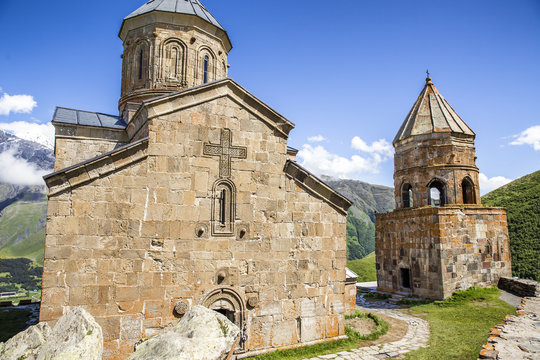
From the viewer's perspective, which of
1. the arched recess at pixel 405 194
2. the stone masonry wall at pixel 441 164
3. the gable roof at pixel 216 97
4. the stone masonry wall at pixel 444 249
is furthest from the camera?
the arched recess at pixel 405 194

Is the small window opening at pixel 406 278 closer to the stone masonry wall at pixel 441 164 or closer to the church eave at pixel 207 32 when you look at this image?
the stone masonry wall at pixel 441 164

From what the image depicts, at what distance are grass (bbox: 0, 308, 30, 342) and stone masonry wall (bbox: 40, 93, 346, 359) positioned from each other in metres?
3.03

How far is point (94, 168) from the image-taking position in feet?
17.6

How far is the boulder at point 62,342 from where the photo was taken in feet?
12.6

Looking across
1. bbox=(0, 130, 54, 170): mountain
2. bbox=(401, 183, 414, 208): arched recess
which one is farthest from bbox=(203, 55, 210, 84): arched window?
bbox=(0, 130, 54, 170): mountain

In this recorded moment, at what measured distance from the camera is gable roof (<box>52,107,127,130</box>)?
26.3ft

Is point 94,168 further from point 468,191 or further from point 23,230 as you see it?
point 23,230

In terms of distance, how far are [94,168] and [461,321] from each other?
9.09 metres

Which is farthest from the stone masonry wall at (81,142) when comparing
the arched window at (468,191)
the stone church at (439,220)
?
the arched window at (468,191)

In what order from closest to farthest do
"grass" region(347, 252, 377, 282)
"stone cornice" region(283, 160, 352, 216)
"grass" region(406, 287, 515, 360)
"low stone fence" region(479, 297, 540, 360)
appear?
"low stone fence" region(479, 297, 540, 360), "grass" region(406, 287, 515, 360), "stone cornice" region(283, 160, 352, 216), "grass" region(347, 252, 377, 282)

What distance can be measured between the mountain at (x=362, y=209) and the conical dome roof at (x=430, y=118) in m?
49.9

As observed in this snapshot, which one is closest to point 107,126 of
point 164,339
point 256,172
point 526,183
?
point 256,172

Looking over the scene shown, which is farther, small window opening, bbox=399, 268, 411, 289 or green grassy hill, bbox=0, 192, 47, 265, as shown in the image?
green grassy hill, bbox=0, 192, 47, 265

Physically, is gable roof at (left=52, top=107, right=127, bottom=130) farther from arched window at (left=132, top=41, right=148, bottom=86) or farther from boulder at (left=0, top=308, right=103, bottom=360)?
boulder at (left=0, top=308, right=103, bottom=360)
